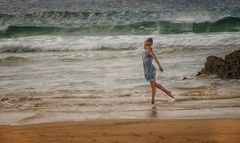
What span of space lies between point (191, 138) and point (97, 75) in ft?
26.6

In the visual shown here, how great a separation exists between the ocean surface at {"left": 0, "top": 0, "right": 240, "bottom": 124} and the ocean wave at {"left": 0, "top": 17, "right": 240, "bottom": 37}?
0.07 meters

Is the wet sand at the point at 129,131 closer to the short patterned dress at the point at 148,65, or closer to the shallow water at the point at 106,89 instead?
the shallow water at the point at 106,89

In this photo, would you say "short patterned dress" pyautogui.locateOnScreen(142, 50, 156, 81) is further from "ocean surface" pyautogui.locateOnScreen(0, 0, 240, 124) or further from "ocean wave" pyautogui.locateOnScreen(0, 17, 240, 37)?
"ocean wave" pyautogui.locateOnScreen(0, 17, 240, 37)

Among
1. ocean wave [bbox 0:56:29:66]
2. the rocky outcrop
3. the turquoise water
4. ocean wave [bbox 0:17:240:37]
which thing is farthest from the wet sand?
the turquoise water

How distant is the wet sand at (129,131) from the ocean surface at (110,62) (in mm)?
676

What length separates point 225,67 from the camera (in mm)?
13961

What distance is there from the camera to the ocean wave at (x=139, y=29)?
30.6m

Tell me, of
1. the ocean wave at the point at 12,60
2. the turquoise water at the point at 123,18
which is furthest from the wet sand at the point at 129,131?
the turquoise water at the point at 123,18

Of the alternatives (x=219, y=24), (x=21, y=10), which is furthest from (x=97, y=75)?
(x=21, y=10)

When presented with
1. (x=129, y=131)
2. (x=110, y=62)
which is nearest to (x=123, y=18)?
(x=110, y=62)

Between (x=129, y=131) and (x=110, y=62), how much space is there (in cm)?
1057

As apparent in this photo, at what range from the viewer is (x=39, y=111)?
10273mm

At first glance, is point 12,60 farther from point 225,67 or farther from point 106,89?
point 225,67

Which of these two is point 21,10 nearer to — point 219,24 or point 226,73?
point 219,24
